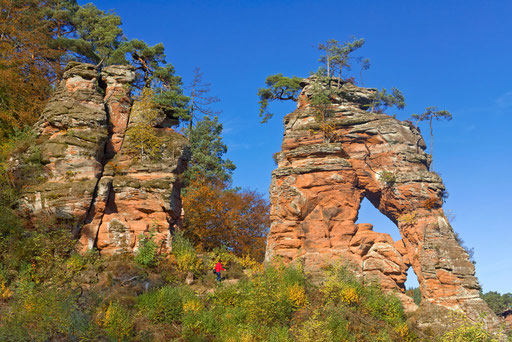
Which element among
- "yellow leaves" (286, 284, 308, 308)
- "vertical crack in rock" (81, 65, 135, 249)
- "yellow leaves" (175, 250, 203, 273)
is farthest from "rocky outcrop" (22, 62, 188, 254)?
"yellow leaves" (286, 284, 308, 308)

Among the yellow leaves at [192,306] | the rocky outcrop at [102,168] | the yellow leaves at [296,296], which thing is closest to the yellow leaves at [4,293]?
the rocky outcrop at [102,168]

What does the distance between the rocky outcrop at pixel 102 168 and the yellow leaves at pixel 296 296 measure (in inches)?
251

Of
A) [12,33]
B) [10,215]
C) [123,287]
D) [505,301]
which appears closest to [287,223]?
[123,287]

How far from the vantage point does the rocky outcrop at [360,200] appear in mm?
22062

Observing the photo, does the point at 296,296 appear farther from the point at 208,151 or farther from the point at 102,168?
the point at 208,151

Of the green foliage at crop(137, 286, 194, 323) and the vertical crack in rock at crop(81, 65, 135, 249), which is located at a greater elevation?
the vertical crack in rock at crop(81, 65, 135, 249)

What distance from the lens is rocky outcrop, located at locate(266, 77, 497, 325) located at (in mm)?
22062

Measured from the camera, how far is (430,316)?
20.7 meters

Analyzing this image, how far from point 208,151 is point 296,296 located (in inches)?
947

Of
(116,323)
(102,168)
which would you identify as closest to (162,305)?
(116,323)

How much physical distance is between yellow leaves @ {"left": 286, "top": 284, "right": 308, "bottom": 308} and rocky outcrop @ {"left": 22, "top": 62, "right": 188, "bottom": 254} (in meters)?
6.38

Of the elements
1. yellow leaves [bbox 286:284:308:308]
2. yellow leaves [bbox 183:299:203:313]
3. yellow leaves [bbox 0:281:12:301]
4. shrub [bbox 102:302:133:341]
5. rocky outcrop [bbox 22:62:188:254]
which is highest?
rocky outcrop [bbox 22:62:188:254]

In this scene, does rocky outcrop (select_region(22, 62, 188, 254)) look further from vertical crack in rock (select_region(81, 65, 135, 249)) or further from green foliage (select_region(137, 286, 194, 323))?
green foliage (select_region(137, 286, 194, 323))

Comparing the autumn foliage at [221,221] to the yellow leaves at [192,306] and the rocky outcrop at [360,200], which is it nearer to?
the rocky outcrop at [360,200]
